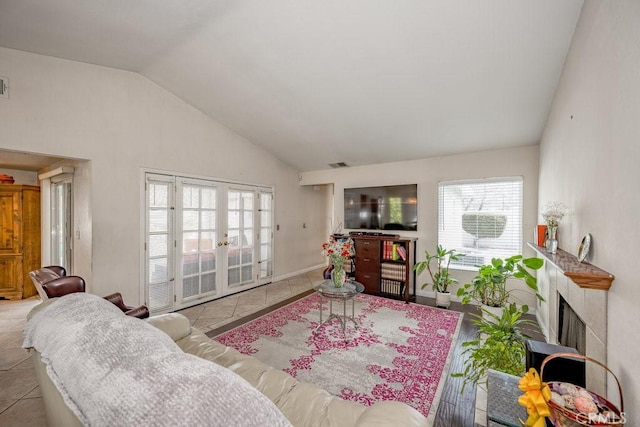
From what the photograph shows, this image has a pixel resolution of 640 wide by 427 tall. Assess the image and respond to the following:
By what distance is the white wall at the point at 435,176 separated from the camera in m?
3.57

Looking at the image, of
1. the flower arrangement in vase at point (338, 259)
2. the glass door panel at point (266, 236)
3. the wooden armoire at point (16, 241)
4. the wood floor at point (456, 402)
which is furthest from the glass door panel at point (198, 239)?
the wood floor at point (456, 402)

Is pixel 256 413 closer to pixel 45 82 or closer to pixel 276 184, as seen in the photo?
pixel 45 82

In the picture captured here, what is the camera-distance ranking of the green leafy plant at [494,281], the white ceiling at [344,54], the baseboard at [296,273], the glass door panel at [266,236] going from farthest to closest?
the baseboard at [296,273], the glass door panel at [266,236], the green leafy plant at [494,281], the white ceiling at [344,54]

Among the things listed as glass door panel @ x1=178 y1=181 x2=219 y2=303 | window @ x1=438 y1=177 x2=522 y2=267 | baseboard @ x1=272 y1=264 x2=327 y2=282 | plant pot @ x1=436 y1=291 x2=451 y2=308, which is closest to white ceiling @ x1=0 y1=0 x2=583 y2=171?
window @ x1=438 y1=177 x2=522 y2=267

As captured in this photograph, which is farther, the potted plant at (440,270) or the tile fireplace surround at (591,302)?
the potted plant at (440,270)

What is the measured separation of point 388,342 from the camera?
275cm

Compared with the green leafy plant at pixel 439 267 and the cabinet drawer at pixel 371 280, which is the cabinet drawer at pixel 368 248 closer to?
the cabinet drawer at pixel 371 280

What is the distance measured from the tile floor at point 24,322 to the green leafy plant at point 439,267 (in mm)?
2130

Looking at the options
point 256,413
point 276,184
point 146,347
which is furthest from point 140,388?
point 276,184

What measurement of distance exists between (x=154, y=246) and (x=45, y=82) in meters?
2.11

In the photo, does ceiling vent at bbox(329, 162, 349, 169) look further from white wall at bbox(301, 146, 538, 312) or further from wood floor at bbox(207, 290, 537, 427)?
wood floor at bbox(207, 290, 537, 427)

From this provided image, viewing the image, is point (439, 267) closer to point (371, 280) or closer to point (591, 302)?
point (371, 280)

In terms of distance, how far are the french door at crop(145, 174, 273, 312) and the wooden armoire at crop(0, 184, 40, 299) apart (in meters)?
2.47

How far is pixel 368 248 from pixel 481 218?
5.91 ft
